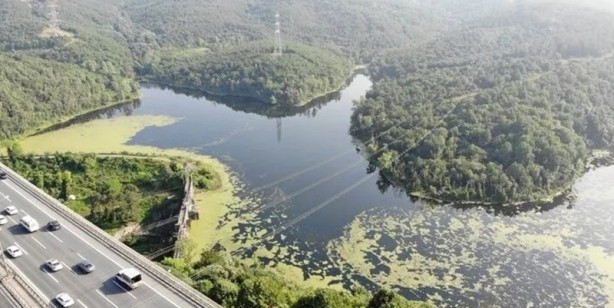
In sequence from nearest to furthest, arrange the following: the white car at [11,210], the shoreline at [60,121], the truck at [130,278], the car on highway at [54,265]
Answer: the truck at [130,278] < the car on highway at [54,265] < the white car at [11,210] < the shoreline at [60,121]

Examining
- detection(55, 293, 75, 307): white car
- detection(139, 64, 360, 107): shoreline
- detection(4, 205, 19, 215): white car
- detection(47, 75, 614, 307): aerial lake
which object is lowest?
detection(47, 75, 614, 307): aerial lake

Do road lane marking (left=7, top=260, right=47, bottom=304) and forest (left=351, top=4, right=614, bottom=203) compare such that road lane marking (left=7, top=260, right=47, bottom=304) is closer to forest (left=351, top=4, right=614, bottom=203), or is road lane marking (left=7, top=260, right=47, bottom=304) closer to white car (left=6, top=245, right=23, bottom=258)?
white car (left=6, top=245, right=23, bottom=258)

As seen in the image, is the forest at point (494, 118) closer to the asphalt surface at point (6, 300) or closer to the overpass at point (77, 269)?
the overpass at point (77, 269)

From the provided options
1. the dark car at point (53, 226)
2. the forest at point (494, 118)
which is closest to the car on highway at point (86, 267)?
the dark car at point (53, 226)

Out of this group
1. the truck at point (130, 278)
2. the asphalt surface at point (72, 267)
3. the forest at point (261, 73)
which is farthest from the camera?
the forest at point (261, 73)

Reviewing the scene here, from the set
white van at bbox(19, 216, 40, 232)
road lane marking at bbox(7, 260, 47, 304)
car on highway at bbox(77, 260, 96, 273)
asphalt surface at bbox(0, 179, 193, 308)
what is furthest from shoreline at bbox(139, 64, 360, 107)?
road lane marking at bbox(7, 260, 47, 304)

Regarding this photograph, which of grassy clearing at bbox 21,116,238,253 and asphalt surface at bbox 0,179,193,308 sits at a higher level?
asphalt surface at bbox 0,179,193,308

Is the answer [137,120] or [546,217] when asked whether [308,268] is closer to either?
[546,217]
